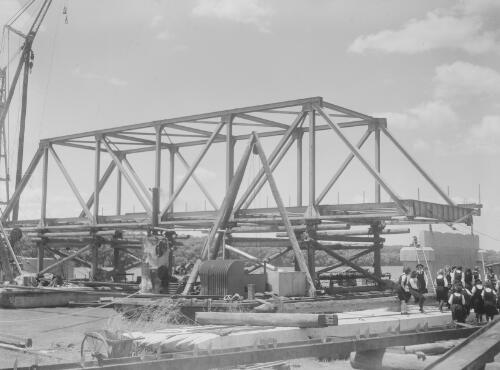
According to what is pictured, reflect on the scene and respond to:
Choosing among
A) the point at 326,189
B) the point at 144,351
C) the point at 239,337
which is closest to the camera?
the point at 144,351

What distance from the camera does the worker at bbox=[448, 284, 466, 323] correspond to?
16.5m

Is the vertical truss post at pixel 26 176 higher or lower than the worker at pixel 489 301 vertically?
higher

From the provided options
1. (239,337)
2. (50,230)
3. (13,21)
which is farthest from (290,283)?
(13,21)

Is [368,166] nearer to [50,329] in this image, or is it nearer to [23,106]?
[50,329]

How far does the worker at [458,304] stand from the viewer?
16.5 meters

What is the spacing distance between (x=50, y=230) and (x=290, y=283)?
17541 millimetres

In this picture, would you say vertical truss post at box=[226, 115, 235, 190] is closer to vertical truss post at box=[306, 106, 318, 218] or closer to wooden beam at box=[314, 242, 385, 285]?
vertical truss post at box=[306, 106, 318, 218]

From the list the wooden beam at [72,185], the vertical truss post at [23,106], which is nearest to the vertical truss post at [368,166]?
the wooden beam at [72,185]

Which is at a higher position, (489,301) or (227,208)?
(227,208)

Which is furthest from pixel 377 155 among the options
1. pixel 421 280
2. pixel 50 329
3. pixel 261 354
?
pixel 261 354

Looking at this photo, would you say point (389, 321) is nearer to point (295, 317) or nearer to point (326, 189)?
point (295, 317)

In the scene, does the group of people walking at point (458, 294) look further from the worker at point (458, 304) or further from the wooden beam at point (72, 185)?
the wooden beam at point (72, 185)

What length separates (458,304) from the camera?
1666cm

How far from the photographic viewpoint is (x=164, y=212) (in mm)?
26328
